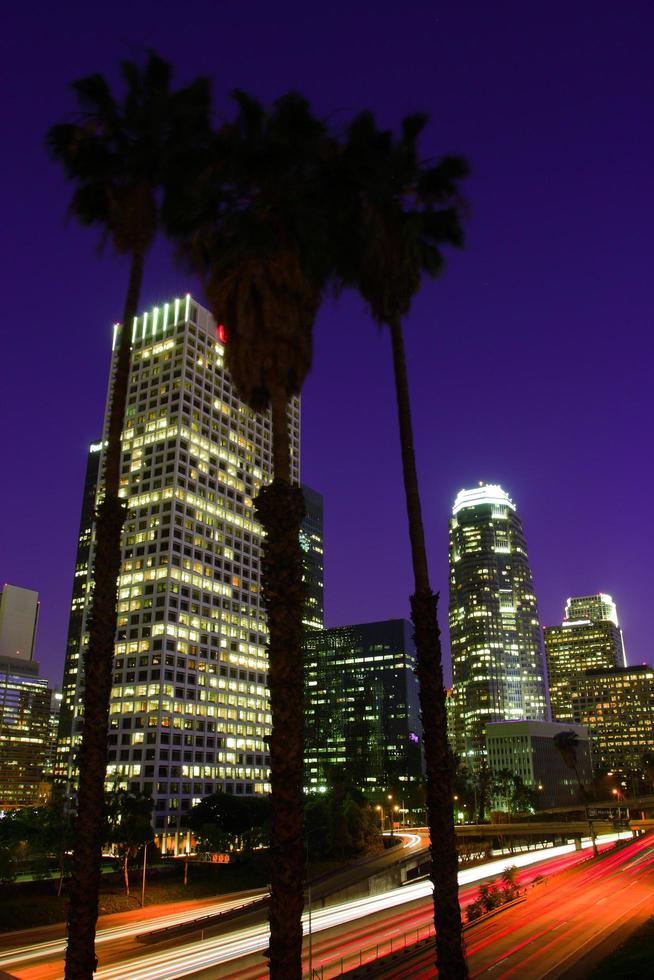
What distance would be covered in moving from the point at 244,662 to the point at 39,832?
275 ft

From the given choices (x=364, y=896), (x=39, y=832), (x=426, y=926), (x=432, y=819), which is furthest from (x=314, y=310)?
(x=364, y=896)

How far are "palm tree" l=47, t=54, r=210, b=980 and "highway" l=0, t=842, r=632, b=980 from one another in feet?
79.1

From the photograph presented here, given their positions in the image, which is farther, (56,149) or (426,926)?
(426,926)

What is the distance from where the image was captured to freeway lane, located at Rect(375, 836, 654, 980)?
41.4 meters

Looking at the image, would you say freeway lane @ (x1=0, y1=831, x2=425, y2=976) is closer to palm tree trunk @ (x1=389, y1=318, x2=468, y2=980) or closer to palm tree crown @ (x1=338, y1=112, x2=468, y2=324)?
palm tree trunk @ (x1=389, y1=318, x2=468, y2=980)

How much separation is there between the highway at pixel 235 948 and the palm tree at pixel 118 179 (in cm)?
2411

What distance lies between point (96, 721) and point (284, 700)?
5.15 metres

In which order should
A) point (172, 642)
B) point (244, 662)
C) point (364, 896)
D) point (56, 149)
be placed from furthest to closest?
point (244, 662) < point (172, 642) < point (364, 896) < point (56, 149)

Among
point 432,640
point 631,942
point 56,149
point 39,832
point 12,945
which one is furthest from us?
point 39,832

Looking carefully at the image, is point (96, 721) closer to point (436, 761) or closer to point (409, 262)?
point (436, 761)

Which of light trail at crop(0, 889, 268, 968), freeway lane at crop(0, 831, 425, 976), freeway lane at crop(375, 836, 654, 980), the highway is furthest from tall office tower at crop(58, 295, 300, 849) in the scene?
freeway lane at crop(375, 836, 654, 980)

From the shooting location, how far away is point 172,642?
5586 inches

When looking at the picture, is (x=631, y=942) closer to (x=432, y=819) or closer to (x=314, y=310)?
(x=432, y=819)

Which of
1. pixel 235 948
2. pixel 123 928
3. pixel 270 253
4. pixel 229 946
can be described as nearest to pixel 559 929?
pixel 235 948
